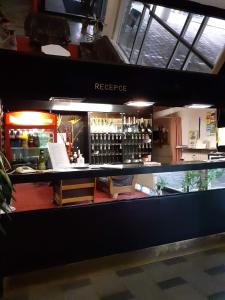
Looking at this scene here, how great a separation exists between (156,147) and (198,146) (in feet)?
4.80

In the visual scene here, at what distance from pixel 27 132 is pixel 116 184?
367 cm

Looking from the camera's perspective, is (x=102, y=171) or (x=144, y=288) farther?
(x=102, y=171)

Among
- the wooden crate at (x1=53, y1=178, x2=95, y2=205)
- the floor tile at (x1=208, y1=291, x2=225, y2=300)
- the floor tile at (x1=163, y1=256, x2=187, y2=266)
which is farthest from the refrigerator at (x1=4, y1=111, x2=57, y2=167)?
the floor tile at (x1=208, y1=291, x2=225, y2=300)

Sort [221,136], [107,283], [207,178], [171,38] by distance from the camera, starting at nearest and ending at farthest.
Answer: [107,283]
[207,178]
[221,136]
[171,38]

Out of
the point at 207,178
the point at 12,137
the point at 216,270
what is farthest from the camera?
the point at 12,137

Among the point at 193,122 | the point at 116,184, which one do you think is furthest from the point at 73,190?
the point at 193,122

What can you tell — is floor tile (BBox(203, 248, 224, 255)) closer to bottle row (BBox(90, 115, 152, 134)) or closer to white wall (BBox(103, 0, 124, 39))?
white wall (BBox(103, 0, 124, 39))

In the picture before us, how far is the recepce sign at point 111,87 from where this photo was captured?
10.7 feet

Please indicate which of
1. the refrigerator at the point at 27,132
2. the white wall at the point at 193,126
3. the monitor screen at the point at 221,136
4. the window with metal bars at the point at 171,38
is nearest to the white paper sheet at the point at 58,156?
the window with metal bars at the point at 171,38

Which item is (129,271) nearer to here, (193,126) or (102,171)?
(102,171)

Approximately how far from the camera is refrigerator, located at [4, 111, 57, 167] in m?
Answer: 6.07

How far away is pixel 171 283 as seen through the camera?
2.74m

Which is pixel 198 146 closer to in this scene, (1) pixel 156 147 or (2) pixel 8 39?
(1) pixel 156 147

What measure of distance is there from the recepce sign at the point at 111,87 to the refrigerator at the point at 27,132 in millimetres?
3107
